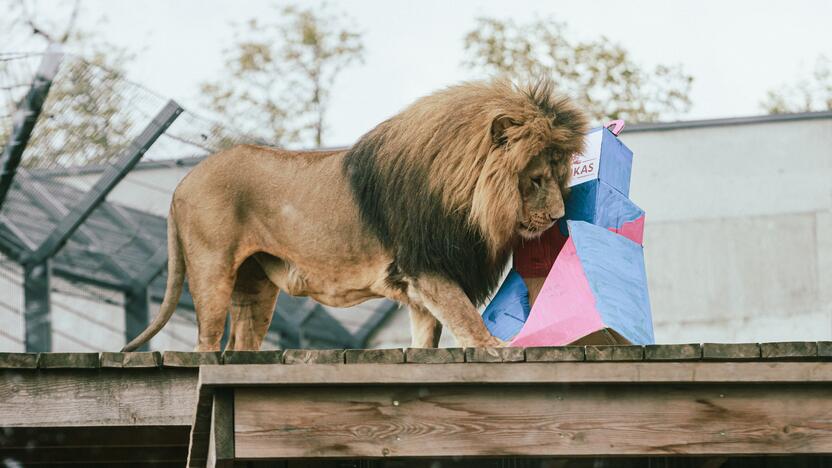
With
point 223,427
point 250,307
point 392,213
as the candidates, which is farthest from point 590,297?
point 250,307

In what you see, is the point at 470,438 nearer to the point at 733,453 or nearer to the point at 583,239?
the point at 733,453

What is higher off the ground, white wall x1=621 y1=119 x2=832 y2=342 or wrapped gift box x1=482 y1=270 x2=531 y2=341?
white wall x1=621 y1=119 x2=832 y2=342

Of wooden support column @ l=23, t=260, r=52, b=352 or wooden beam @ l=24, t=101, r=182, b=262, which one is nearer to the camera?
wooden beam @ l=24, t=101, r=182, b=262

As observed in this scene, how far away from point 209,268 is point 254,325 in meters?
0.46

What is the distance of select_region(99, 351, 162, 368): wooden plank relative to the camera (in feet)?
12.4

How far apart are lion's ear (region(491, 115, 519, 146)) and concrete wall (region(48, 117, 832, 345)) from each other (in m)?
7.73

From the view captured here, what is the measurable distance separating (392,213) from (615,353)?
1691mm

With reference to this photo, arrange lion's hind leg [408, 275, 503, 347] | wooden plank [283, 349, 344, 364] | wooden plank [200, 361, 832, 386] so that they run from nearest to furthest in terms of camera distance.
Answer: wooden plank [200, 361, 832, 386]
wooden plank [283, 349, 344, 364]
lion's hind leg [408, 275, 503, 347]

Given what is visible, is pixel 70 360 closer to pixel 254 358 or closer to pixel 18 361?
pixel 18 361

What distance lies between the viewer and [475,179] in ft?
15.9

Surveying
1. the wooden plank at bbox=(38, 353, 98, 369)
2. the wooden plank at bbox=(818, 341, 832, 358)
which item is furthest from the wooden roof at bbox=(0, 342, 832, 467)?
the wooden plank at bbox=(38, 353, 98, 369)

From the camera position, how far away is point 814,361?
143 inches

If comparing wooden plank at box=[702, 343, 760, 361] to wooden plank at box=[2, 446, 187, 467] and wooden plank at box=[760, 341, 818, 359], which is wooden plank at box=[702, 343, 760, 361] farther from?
wooden plank at box=[2, 446, 187, 467]

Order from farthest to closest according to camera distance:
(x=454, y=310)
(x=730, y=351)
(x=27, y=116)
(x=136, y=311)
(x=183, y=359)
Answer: (x=136, y=311) → (x=27, y=116) → (x=454, y=310) → (x=183, y=359) → (x=730, y=351)
